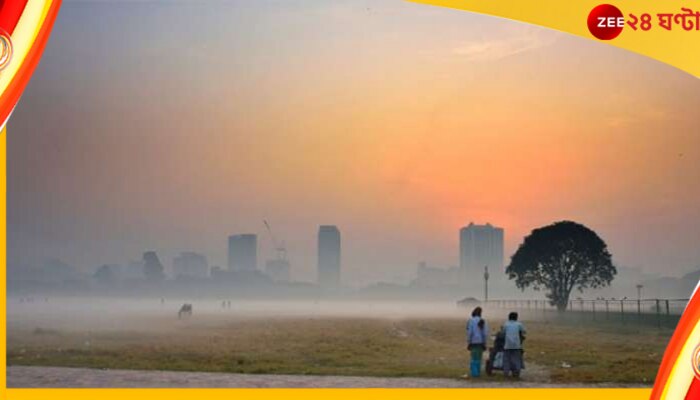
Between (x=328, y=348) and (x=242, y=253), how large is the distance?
191 cm

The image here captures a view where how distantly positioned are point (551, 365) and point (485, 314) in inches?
46.4

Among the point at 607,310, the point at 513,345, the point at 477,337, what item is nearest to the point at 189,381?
the point at 477,337

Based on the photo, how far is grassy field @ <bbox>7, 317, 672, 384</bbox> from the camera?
14273mm

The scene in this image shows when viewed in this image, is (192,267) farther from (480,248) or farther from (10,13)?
(10,13)

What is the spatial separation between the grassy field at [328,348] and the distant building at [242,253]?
956 millimetres

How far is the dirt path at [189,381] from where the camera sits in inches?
506

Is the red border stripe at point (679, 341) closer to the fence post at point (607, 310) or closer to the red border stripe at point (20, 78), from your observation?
the red border stripe at point (20, 78)

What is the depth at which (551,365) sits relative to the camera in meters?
14.2

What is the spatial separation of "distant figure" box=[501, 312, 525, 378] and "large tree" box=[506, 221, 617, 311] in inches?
106

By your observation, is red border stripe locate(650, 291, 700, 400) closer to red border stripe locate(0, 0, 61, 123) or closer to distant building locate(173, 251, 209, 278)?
red border stripe locate(0, 0, 61, 123)

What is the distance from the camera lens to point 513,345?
1291cm
